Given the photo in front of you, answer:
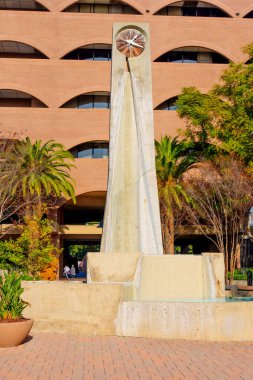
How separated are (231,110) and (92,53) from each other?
1884cm

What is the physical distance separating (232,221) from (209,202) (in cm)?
285

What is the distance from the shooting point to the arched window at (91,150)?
3900 centimetres

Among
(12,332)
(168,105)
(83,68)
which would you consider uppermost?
(83,68)

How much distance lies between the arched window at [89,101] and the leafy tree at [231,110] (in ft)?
36.8

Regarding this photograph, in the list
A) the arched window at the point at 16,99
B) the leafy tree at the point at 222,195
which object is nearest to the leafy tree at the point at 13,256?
the leafy tree at the point at 222,195

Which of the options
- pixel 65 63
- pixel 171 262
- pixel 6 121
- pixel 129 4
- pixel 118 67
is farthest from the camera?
pixel 129 4

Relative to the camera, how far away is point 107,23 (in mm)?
41281

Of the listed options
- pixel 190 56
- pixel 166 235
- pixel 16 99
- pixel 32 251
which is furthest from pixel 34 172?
pixel 190 56

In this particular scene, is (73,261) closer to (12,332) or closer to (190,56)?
(190,56)

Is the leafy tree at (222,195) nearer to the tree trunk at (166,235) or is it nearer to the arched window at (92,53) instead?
the tree trunk at (166,235)

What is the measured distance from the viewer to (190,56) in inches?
1738

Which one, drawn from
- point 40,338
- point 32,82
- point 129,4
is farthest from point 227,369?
point 129,4

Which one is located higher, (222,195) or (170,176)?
(170,176)

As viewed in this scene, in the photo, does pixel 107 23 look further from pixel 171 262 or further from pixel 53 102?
pixel 171 262
